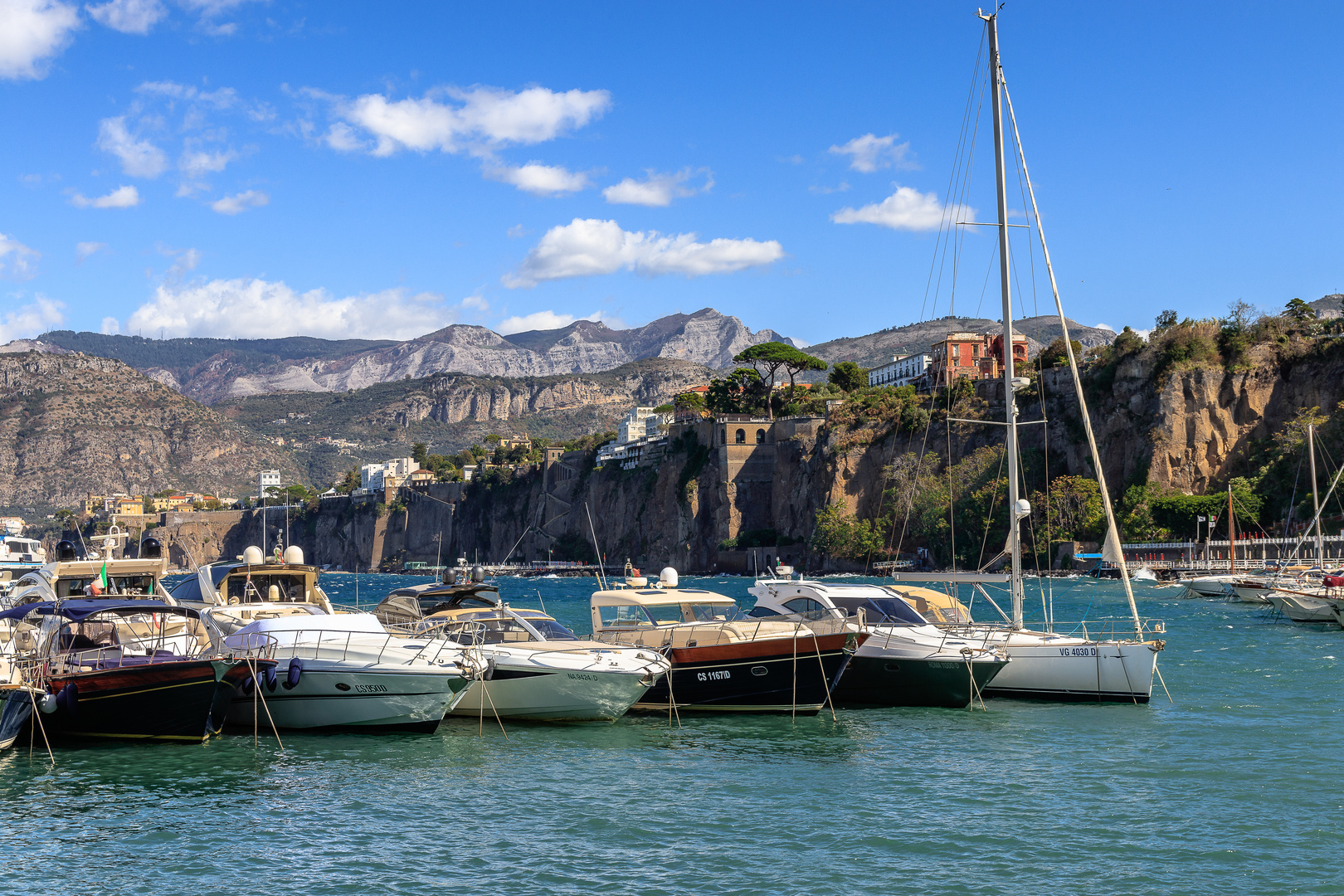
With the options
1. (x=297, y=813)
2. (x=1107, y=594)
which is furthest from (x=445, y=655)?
(x=1107, y=594)

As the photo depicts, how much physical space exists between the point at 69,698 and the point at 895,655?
1485 centimetres

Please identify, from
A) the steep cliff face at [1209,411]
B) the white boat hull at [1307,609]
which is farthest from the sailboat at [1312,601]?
the steep cliff face at [1209,411]

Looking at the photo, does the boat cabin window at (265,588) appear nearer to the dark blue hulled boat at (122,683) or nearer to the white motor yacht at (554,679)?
the dark blue hulled boat at (122,683)

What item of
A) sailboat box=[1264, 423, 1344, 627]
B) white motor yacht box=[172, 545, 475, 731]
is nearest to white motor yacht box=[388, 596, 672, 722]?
white motor yacht box=[172, 545, 475, 731]

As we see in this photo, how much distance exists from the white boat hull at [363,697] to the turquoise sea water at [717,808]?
0.35m

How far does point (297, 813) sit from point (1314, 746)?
16479 mm

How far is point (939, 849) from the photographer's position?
14805mm

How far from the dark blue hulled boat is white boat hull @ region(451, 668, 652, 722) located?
400cm

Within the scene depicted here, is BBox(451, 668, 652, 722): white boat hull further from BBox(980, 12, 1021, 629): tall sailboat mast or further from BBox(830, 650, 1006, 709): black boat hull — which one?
BBox(980, 12, 1021, 629): tall sailboat mast

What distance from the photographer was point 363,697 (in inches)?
838

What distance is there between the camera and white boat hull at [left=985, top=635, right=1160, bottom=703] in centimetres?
2519

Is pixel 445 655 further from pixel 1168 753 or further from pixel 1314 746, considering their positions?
pixel 1314 746

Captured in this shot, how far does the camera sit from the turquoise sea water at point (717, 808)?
13.8 meters

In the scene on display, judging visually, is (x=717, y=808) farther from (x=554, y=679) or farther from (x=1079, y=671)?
(x=1079, y=671)
